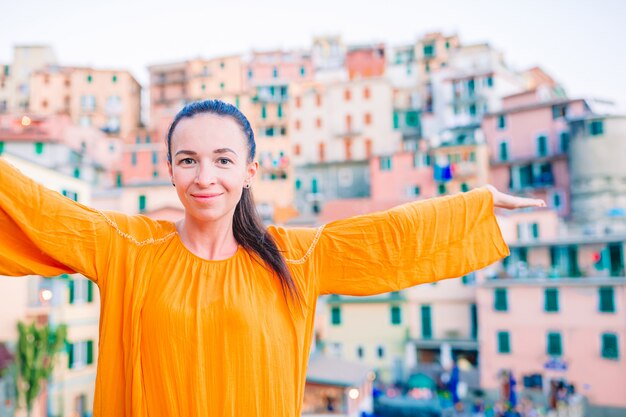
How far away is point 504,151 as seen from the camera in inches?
1423

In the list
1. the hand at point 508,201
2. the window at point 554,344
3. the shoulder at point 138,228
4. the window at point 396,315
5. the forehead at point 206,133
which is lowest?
the window at point 554,344

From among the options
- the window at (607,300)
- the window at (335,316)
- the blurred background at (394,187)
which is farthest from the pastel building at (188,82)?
the window at (607,300)

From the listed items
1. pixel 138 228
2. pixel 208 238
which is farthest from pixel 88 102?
pixel 208 238

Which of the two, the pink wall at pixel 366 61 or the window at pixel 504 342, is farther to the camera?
the pink wall at pixel 366 61

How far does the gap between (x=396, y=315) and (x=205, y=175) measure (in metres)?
28.9

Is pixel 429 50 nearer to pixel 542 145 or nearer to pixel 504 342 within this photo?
pixel 542 145

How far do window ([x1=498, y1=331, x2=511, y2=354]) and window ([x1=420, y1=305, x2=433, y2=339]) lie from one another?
14.7ft

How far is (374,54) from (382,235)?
51.5m

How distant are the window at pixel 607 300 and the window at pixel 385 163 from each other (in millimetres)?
16074

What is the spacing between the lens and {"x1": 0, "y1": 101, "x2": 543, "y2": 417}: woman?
6.13 feet

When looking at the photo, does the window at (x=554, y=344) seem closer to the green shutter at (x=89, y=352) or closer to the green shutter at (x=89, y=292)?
the green shutter at (x=89, y=352)

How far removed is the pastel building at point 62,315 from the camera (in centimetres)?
1466

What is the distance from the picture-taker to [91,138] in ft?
133

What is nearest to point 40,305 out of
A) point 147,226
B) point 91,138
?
point 147,226
